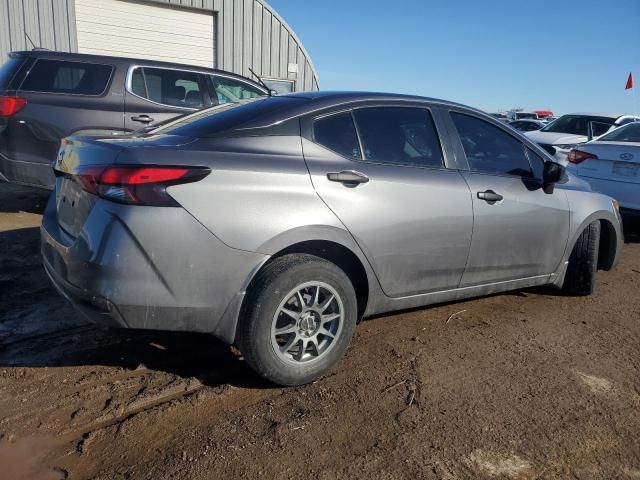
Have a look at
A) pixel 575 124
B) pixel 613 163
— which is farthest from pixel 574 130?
pixel 613 163

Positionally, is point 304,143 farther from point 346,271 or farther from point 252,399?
point 252,399

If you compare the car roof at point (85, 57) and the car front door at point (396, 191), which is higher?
the car roof at point (85, 57)

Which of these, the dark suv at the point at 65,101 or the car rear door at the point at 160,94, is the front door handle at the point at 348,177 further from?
the car rear door at the point at 160,94

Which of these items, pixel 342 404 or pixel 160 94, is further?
pixel 160 94

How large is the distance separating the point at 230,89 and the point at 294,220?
5643 mm

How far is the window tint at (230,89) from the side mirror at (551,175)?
15.3 ft

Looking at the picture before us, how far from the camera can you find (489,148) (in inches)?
157

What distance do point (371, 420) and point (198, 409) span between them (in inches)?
35.3

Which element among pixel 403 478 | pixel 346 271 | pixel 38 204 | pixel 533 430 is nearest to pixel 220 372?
pixel 346 271

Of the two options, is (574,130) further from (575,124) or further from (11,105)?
(11,105)

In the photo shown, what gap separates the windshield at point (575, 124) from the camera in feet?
37.9

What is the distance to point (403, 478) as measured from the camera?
7.68 ft

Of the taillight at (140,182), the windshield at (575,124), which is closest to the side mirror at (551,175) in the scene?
the taillight at (140,182)

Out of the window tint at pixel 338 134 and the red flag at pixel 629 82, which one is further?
the red flag at pixel 629 82
